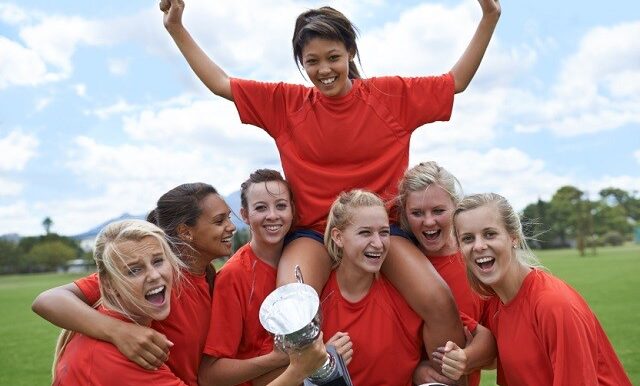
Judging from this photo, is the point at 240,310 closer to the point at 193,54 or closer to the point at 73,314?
the point at 73,314

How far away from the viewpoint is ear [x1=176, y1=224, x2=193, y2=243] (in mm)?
4875

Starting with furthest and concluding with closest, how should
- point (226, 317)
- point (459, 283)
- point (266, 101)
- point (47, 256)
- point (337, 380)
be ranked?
1. point (47, 256)
2. point (266, 101)
3. point (459, 283)
4. point (226, 317)
5. point (337, 380)

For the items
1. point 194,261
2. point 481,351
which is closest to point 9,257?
point 194,261

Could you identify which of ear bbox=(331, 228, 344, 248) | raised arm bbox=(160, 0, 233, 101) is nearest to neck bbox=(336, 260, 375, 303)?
ear bbox=(331, 228, 344, 248)

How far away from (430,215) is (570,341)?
4.40 ft

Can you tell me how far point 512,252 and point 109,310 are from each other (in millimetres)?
2425

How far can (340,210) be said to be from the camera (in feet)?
14.8

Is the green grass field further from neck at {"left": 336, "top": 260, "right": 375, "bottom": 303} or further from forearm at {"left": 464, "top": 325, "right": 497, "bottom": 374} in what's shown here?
neck at {"left": 336, "top": 260, "right": 375, "bottom": 303}

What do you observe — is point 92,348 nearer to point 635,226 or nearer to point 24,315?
point 24,315

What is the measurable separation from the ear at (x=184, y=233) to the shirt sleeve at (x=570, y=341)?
2389mm

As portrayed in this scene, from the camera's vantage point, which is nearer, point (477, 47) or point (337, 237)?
point (337, 237)

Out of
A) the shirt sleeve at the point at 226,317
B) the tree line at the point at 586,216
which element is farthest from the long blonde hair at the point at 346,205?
the tree line at the point at 586,216

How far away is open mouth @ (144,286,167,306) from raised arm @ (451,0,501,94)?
250 centimetres

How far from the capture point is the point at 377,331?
4613 mm
